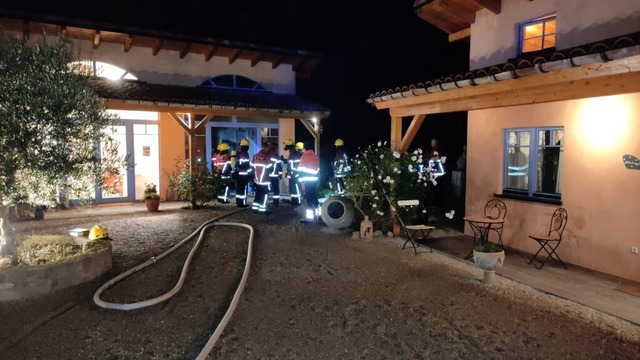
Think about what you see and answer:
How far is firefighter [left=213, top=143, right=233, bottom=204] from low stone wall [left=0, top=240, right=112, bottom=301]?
6838 millimetres

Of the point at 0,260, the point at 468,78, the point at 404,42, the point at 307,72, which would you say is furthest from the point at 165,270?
the point at 404,42

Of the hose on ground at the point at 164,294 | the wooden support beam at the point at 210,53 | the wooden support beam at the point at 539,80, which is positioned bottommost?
the hose on ground at the point at 164,294

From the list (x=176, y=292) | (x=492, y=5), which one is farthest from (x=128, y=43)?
(x=492, y=5)

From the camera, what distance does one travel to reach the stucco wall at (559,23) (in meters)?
6.39

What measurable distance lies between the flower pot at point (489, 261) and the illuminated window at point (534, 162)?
2.33 meters

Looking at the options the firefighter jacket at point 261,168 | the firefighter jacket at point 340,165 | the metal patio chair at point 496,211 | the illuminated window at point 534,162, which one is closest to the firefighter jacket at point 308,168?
the firefighter jacket at point 340,165

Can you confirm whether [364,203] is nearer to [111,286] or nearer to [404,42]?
[111,286]

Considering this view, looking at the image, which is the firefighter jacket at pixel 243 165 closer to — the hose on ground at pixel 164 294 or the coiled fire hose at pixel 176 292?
the hose on ground at pixel 164 294

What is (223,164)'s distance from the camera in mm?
13000

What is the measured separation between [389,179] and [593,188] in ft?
10.9

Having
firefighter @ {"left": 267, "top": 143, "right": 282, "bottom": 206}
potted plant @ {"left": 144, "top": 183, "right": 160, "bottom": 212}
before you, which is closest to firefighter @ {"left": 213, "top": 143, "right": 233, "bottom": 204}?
firefighter @ {"left": 267, "top": 143, "right": 282, "bottom": 206}

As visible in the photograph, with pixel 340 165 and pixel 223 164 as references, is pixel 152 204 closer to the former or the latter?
pixel 223 164

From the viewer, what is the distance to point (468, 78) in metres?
6.87

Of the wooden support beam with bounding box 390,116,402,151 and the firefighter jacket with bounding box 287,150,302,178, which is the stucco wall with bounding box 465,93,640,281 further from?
the firefighter jacket with bounding box 287,150,302,178
